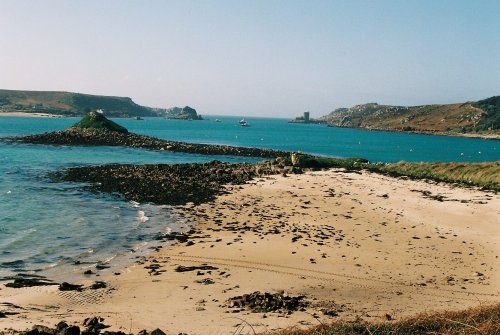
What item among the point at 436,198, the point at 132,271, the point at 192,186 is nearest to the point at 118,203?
the point at 192,186

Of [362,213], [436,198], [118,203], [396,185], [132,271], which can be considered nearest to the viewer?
[132,271]

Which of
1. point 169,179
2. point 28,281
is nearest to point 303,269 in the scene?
point 28,281

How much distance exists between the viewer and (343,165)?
53031mm

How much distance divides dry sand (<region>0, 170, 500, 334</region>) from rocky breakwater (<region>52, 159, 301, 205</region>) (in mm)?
3912

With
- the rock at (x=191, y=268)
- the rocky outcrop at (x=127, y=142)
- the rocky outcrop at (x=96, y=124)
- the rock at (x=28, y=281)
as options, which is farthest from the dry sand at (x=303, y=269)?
the rocky outcrop at (x=96, y=124)

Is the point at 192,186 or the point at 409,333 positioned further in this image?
the point at 192,186

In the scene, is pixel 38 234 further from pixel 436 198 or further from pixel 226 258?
pixel 436 198

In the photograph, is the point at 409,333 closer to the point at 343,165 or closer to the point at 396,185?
the point at 396,185

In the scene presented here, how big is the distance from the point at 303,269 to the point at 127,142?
73.4 metres

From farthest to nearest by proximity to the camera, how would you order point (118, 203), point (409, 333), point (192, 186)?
point (192, 186)
point (118, 203)
point (409, 333)

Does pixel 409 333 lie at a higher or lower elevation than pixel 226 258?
higher

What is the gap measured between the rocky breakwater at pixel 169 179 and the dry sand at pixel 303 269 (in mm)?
3912

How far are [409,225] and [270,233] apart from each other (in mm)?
8174

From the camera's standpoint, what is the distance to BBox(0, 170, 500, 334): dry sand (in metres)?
12.0
